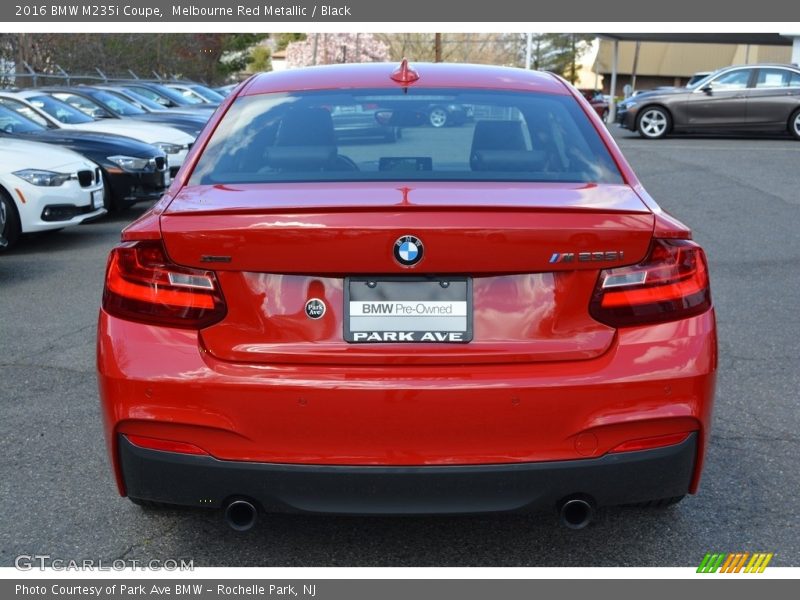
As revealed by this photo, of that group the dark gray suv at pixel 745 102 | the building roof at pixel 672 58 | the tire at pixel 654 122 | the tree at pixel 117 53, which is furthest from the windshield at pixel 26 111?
the building roof at pixel 672 58

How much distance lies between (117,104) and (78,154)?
6.84 m

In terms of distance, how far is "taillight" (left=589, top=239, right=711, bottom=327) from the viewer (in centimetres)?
317

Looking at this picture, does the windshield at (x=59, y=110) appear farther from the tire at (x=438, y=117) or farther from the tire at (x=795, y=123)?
the tire at (x=795, y=123)

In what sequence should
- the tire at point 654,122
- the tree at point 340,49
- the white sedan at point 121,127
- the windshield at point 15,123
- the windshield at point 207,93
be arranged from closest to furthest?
the windshield at point 15,123
the white sedan at point 121,127
the tire at point 654,122
the windshield at point 207,93
the tree at point 340,49

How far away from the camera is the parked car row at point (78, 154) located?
33.3 ft

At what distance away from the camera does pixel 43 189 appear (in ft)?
33.5

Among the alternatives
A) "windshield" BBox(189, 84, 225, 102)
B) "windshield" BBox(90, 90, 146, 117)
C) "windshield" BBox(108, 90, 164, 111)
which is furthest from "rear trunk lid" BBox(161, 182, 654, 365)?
"windshield" BBox(189, 84, 225, 102)

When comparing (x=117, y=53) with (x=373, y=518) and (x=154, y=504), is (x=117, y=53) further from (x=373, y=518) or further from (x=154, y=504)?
(x=154, y=504)

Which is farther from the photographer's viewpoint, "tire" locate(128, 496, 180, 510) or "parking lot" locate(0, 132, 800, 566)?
"parking lot" locate(0, 132, 800, 566)

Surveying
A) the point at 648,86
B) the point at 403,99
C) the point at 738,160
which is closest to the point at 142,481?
the point at 403,99

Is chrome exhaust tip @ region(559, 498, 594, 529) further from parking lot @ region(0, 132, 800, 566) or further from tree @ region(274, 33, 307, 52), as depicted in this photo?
tree @ region(274, 33, 307, 52)

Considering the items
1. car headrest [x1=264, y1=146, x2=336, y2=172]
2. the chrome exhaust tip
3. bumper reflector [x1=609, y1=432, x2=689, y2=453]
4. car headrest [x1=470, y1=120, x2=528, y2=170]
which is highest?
car headrest [x1=470, y1=120, x2=528, y2=170]

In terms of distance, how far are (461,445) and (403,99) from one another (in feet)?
5.32

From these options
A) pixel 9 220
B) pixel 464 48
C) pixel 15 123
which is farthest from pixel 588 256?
pixel 464 48
